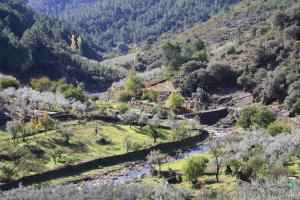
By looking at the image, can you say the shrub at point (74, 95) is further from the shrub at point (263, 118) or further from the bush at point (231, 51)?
the bush at point (231, 51)

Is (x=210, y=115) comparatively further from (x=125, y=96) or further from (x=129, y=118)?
(x=125, y=96)

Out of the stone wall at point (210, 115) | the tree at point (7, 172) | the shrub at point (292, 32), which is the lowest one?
the tree at point (7, 172)

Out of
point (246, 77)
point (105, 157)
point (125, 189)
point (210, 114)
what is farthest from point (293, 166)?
point (246, 77)

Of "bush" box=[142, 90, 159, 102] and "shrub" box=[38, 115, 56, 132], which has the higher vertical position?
"bush" box=[142, 90, 159, 102]

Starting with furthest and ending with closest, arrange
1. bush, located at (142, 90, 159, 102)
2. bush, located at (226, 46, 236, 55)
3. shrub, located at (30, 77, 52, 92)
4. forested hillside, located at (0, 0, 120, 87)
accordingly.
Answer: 1. forested hillside, located at (0, 0, 120, 87)
2. bush, located at (226, 46, 236, 55)
3. bush, located at (142, 90, 159, 102)
4. shrub, located at (30, 77, 52, 92)

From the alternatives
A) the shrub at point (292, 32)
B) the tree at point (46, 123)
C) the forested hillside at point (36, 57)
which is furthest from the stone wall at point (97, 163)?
the forested hillside at point (36, 57)

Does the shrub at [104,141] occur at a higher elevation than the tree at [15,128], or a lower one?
lower

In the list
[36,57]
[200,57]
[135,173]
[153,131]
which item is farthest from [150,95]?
[135,173]

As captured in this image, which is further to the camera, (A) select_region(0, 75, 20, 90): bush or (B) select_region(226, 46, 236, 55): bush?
(B) select_region(226, 46, 236, 55): bush

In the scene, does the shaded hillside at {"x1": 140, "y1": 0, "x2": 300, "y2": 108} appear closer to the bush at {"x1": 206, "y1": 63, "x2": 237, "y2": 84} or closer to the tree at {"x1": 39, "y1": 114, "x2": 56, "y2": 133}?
the bush at {"x1": 206, "y1": 63, "x2": 237, "y2": 84}

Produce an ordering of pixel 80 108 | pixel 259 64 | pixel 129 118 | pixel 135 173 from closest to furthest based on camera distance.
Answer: pixel 135 173
pixel 129 118
pixel 80 108
pixel 259 64

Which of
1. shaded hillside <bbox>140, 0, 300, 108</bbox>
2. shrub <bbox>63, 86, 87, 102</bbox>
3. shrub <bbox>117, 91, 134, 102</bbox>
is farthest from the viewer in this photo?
shrub <bbox>117, 91, 134, 102</bbox>

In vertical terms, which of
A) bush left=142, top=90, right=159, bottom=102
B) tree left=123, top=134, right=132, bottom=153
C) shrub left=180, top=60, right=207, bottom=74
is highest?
shrub left=180, top=60, right=207, bottom=74

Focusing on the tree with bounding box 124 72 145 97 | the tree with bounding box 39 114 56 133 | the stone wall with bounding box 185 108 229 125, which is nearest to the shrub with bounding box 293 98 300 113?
the stone wall with bounding box 185 108 229 125
